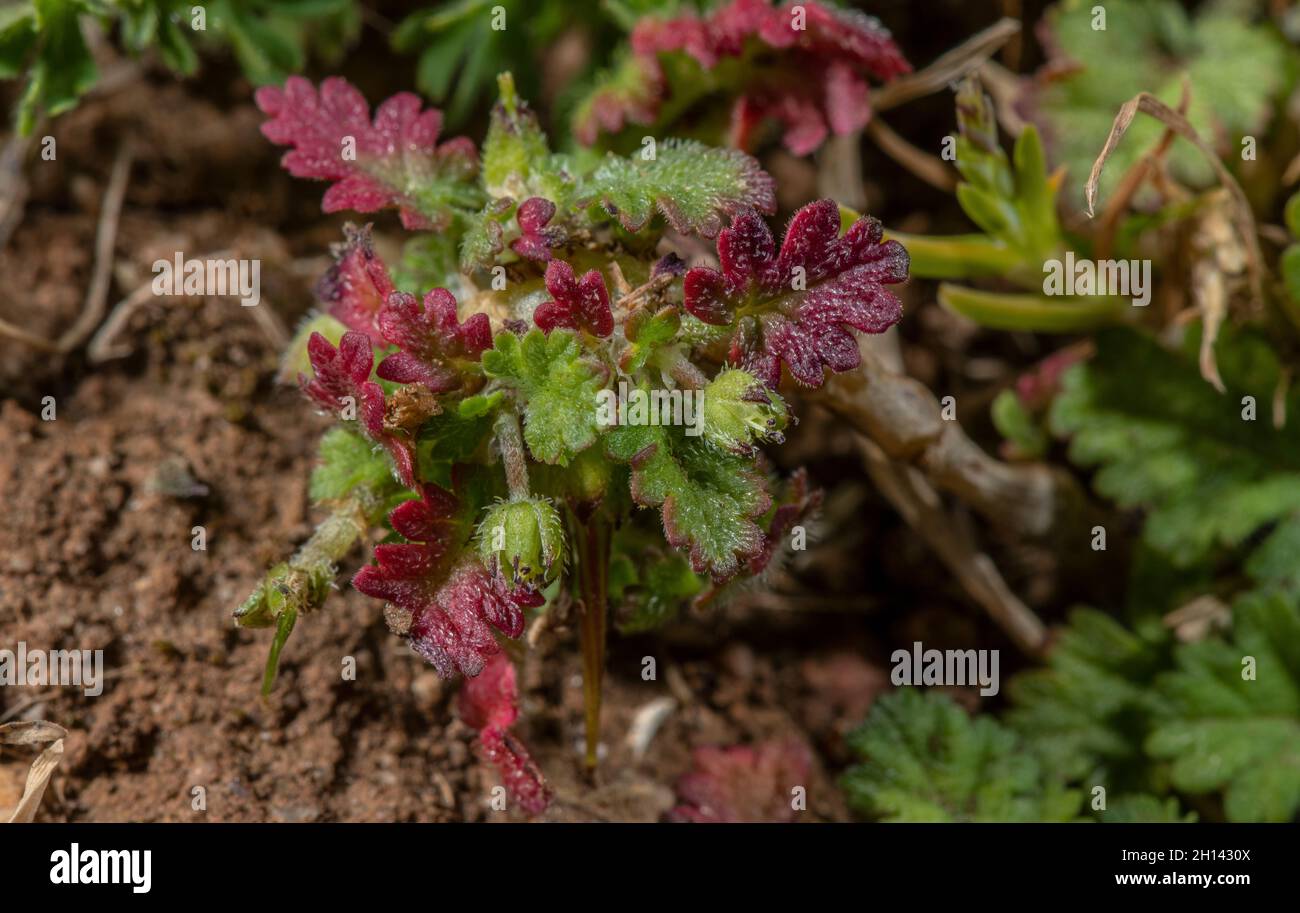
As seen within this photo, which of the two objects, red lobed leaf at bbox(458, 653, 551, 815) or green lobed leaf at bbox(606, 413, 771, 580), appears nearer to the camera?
green lobed leaf at bbox(606, 413, 771, 580)

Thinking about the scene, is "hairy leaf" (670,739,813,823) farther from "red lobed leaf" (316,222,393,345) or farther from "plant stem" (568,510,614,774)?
"red lobed leaf" (316,222,393,345)

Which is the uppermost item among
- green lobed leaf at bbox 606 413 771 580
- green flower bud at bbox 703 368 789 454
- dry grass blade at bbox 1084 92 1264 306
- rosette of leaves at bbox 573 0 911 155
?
rosette of leaves at bbox 573 0 911 155

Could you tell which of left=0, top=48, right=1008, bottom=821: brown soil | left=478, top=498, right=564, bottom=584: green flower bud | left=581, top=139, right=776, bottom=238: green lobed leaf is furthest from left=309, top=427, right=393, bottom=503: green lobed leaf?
left=581, top=139, right=776, bottom=238: green lobed leaf

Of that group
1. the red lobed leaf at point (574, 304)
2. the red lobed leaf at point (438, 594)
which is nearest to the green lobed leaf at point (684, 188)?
the red lobed leaf at point (574, 304)

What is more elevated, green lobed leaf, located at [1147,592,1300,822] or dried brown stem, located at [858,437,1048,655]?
dried brown stem, located at [858,437,1048,655]

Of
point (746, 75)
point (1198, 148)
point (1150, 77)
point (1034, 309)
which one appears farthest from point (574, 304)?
point (1150, 77)

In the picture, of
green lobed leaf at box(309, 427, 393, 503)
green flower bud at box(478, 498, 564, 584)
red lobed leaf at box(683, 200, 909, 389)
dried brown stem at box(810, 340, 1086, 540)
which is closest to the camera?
green flower bud at box(478, 498, 564, 584)

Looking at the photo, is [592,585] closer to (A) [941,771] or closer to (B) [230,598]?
(B) [230,598]
